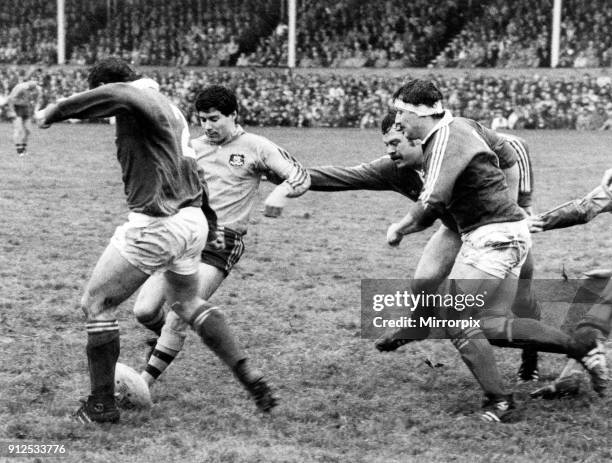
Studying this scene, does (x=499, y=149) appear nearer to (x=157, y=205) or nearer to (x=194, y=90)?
(x=157, y=205)

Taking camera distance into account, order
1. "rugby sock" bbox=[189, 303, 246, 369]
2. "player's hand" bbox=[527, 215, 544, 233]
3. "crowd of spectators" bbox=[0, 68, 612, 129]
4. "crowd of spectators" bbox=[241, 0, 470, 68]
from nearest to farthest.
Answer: "rugby sock" bbox=[189, 303, 246, 369]
"player's hand" bbox=[527, 215, 544, 233]
"crowd of spectators" bbox=[0, 68, 612, 129]
"crowd of spectators" bbox=[241, 0, 470, 68]

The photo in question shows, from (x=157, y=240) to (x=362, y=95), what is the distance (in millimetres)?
27760

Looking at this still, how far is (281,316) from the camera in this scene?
7332 mm

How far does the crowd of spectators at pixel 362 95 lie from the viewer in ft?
98.6

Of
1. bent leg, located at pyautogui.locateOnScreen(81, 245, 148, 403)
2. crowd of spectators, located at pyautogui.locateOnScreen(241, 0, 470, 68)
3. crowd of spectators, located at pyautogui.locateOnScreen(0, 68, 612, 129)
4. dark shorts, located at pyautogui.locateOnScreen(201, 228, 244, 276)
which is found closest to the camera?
bent leg, located at pyautogui.locateOnScreen(81, 245, 148, 403)

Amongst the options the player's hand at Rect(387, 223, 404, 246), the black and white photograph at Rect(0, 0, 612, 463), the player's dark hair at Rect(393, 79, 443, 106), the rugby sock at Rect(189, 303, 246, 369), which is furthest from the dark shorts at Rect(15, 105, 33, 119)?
the player's hand at Rect(387, 223, 404, 246)

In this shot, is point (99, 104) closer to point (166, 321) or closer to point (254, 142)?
point (254, 142)

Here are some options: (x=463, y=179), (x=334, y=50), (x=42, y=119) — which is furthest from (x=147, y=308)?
(x=334, y=50)

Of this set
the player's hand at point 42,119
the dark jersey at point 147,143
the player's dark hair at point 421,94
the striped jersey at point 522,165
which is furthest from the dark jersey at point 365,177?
the player's hand at point 42,119

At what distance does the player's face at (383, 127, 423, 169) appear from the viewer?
5582 mm

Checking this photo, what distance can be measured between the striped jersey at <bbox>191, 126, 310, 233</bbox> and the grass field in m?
1.04

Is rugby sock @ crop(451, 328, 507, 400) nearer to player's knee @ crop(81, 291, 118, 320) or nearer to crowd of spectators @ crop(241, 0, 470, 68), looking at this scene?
player's knee @ crop(81, 291, 118, 320)

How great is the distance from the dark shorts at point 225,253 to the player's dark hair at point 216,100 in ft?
2.45

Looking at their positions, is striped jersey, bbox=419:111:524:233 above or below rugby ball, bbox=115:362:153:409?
above
